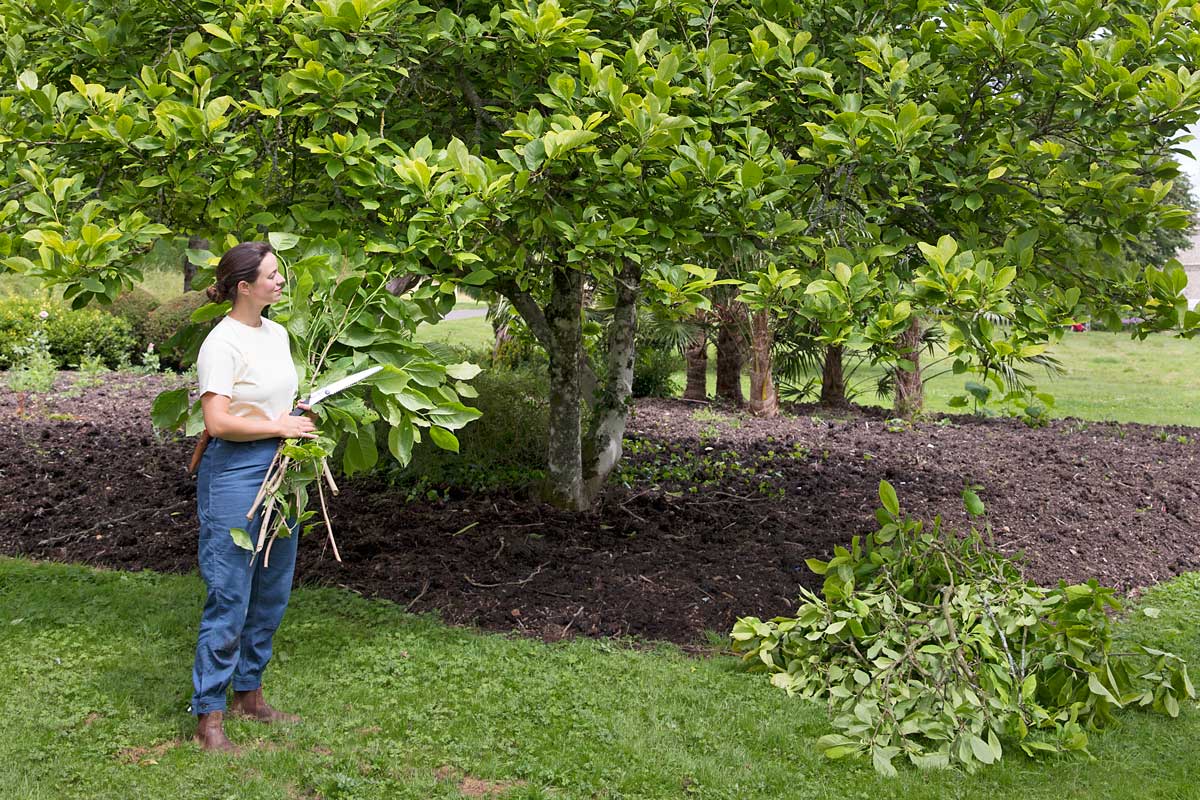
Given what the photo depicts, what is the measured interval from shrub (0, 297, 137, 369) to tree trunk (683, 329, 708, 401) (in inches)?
298

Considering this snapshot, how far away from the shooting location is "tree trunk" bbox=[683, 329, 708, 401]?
13.2m

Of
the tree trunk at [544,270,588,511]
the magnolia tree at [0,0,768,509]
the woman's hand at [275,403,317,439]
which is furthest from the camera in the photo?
the tree trunk at [544,270,588,511]

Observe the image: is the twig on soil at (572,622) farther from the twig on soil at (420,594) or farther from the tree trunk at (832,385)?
the tree trunk at (832,385)

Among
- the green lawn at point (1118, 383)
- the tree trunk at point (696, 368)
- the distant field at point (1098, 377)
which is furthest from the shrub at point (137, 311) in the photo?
the green lawn at point (1118, 383)

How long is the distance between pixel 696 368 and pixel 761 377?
6.83ft

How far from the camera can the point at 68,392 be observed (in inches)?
450

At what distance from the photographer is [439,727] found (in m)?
4.23

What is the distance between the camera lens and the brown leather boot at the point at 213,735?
394 centimetres

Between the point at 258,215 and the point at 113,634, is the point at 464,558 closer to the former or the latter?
the point at 113,634

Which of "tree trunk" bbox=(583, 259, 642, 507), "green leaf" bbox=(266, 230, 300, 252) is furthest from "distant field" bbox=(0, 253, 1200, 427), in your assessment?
"green leaf" bbox=(266, 230, 300, 252)

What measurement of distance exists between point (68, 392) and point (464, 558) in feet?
23.9

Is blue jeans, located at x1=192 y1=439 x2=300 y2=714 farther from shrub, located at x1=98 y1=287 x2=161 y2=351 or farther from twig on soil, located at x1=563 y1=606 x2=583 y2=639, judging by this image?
shrub, located at x1=98 y1=287 x2=161 y2=351

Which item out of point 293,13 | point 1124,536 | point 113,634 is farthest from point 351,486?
point 1124,536

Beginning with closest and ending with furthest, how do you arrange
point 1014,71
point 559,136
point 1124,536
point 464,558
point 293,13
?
point 559,136 → point 293,13 → point 1014,71 → point 464,558 → point 1124,536
